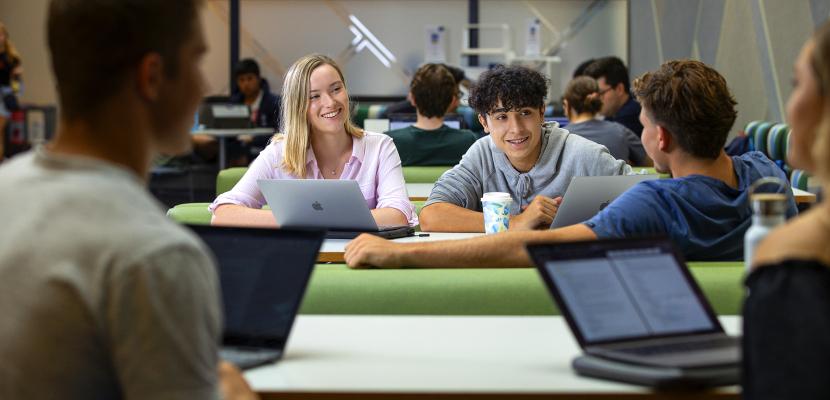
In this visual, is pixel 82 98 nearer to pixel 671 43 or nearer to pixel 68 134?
pixel 68 134

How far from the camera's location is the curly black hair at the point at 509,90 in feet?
12.0

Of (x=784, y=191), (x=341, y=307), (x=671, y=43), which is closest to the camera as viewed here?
(x=341, y=307)

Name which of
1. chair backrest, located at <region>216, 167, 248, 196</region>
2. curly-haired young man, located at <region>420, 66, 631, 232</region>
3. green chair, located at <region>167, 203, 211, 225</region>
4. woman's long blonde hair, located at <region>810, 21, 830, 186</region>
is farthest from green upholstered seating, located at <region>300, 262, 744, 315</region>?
chair backrest, located at <region>216, 167, 248, 196</region>

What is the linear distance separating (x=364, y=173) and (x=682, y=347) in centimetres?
235

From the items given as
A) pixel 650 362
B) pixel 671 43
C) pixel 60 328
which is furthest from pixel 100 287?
pixel 671 43

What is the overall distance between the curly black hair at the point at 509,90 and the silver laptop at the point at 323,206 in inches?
25.7

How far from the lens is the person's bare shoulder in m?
1.29

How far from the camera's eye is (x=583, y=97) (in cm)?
620

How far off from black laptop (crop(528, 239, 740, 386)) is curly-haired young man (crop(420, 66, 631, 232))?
1.83 m

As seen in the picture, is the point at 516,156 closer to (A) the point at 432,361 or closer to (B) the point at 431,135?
(A) the point at 432,361

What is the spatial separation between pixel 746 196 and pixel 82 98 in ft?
5.88

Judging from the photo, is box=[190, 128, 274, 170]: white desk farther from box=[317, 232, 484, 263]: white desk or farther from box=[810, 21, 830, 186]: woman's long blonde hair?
box=[810, 21, 830, 186]: woman's long blonde hair

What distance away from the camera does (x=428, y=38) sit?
11633 millimetres

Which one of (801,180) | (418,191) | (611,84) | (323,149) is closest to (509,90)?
(323,149)
